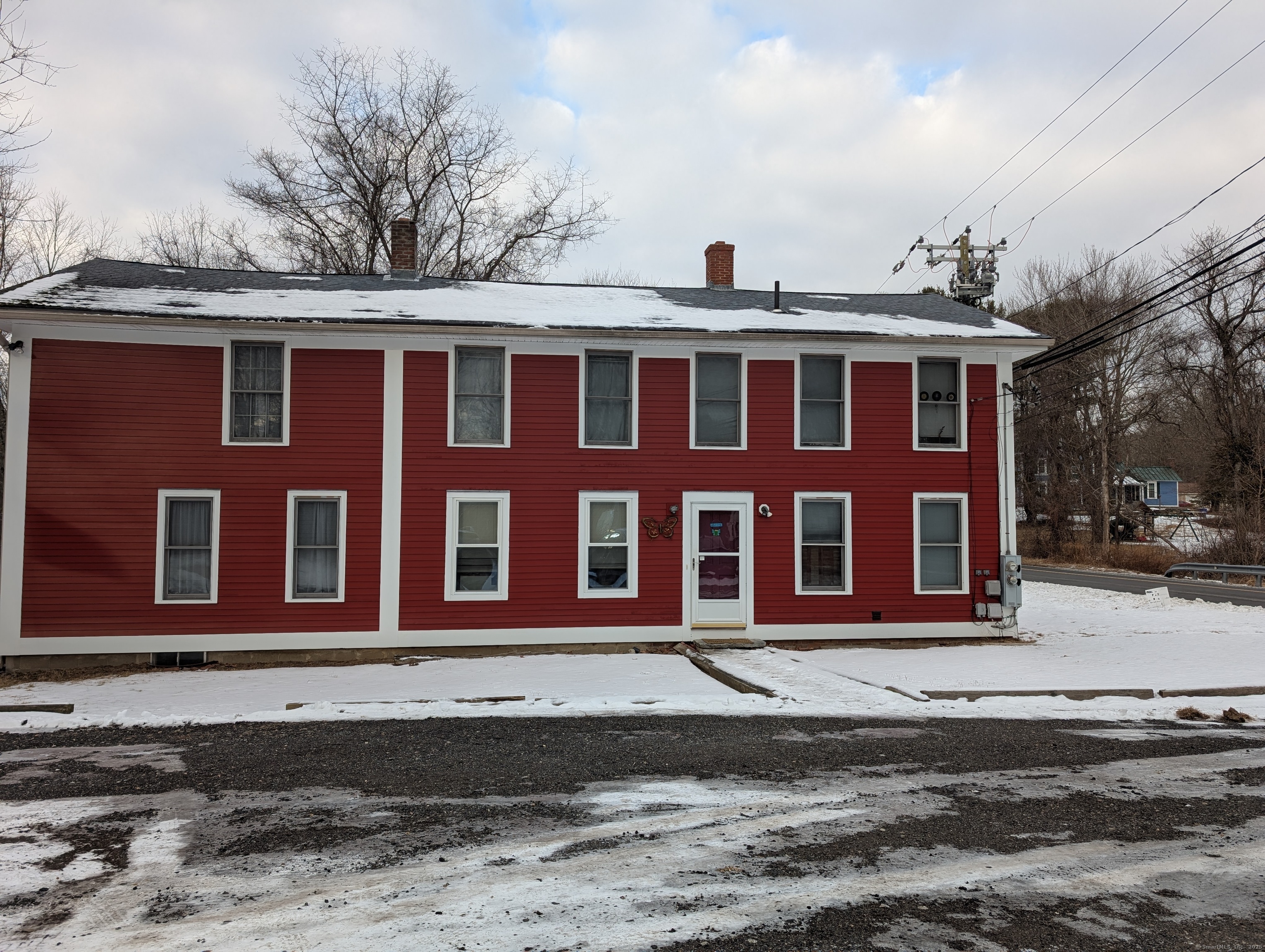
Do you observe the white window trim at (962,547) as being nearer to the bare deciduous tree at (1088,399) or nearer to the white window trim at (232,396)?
the white window trim at (232,396)

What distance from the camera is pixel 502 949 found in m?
3.91

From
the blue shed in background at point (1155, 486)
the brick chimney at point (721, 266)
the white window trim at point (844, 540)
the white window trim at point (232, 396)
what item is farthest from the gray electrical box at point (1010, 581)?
the blue shed in background at point (1155, 486)

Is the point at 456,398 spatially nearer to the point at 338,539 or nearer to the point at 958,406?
the point at 338,539

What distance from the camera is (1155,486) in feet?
235

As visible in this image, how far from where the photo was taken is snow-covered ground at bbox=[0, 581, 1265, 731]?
961cm

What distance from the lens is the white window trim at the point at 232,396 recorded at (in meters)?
13.4

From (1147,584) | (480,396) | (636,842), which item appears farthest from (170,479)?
(1147,584)

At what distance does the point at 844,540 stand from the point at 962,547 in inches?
84.2

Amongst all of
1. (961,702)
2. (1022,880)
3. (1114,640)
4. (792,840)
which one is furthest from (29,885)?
(1114,640)

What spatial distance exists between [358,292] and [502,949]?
43.8 ft

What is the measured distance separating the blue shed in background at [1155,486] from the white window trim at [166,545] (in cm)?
6291

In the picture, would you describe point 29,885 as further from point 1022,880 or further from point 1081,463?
point 1081,463

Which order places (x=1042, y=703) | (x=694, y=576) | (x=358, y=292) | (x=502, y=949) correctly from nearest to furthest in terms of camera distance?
(x=502, y=949)
(x=1042, y=703)
(x=694, y=576)
(x=358, y=292)

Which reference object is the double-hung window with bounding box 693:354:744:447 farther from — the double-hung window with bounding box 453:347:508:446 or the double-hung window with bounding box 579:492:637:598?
the double-hung window with bounding box 453:347:508:446
